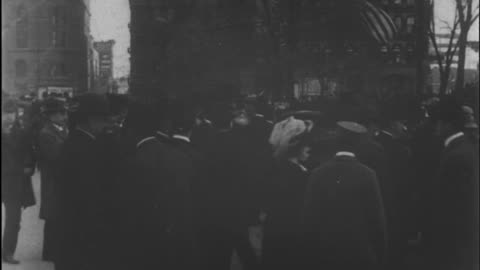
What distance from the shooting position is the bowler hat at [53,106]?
24.3 feet

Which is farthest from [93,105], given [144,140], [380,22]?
[380,22]

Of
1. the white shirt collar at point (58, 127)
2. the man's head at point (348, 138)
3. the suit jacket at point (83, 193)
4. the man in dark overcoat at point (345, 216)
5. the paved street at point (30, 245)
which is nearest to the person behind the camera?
the man in dark overcoat at point (345, 216)

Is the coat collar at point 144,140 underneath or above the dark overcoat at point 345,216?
above

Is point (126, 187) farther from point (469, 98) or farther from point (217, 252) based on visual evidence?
point (469, 98)

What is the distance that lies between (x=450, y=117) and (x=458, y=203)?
30.6 inches

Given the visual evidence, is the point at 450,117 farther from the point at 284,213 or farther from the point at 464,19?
the point at 284,213

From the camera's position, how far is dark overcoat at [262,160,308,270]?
5.43m

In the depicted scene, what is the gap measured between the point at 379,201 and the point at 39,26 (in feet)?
8.11

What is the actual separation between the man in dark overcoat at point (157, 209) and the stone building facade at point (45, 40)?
2.55 feet

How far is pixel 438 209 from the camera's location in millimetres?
5555

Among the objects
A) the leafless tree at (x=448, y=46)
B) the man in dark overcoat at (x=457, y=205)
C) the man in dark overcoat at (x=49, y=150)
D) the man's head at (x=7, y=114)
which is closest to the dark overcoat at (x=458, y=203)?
the man in dark overcoat at (x=457, y=205)

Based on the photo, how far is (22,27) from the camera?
15.7 ft

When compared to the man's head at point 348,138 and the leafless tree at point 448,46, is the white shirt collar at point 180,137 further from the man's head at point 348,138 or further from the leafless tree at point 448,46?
the leafless tree at point 448,46

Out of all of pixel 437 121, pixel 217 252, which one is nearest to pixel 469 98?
pixel 437 121
